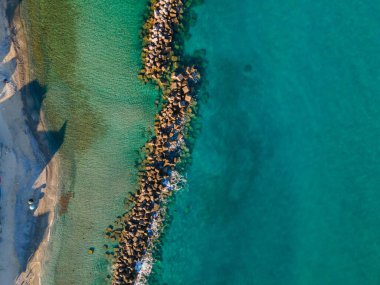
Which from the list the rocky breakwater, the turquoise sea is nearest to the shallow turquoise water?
the turquoise sea

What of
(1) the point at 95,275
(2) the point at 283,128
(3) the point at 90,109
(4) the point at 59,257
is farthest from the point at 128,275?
(2) the point at 283,128

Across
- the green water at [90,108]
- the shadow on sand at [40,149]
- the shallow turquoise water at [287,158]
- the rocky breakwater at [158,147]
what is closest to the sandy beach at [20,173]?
the shadow on sand at [40,149]

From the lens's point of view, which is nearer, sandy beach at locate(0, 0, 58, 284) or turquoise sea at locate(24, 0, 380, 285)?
sandy beach at locate(0, 0, 58, 284)

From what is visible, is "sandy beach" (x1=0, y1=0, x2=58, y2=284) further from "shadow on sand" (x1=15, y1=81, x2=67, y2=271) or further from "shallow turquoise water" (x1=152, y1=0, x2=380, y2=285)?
"shallow turquoise water" (x1=152, y1=0, x2=380, y2=285)

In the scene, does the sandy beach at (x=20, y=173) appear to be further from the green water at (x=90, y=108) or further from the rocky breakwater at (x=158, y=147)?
the rocky breakwater at (x=158, y=147)

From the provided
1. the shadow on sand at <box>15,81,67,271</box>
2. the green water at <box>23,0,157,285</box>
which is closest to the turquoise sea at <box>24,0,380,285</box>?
the green water at <box>23,0,157,285</box>

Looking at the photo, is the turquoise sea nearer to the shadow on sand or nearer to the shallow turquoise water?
the shallow turquoise water
